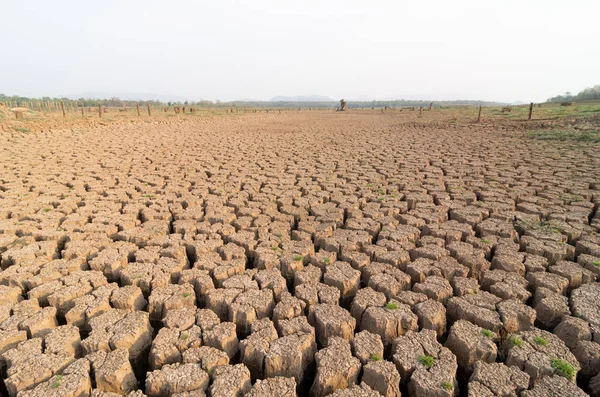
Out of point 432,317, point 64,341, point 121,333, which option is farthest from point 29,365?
point 432,317

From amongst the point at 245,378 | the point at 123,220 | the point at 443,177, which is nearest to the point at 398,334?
the point at 245,378

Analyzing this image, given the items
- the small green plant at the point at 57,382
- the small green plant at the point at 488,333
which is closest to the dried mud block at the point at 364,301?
the small green plant at the point at 488,333

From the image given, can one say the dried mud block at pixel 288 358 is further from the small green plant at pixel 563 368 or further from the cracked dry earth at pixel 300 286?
the small green plant at pixel 563 368

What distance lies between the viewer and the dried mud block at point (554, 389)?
2.09 metres

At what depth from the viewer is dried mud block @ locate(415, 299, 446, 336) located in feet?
9.06

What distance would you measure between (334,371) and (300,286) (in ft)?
3.43

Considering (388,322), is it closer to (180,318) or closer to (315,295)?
(315,295)

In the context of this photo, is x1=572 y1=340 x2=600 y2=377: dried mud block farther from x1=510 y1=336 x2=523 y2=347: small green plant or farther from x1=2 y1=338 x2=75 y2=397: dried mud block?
x1=2 y1=338 x2=75 y2=397: dried mud block

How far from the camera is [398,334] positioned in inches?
106

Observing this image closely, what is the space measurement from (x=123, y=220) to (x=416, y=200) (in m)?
4.62

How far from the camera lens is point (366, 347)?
2475 millimetres

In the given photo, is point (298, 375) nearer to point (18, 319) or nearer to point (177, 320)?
point (177, 320)

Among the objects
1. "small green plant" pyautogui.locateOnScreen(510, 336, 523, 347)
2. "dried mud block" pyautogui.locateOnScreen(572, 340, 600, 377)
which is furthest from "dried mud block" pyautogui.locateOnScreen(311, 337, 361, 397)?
"dried mud block" pyautogui.locateOnScreen(572, 340, 600, 377)

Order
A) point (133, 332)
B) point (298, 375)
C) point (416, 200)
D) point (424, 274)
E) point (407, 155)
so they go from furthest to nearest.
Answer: point (407, 155)
point (416, 200)
point (424, 274)
point (133, 332)
point (298, 375)
